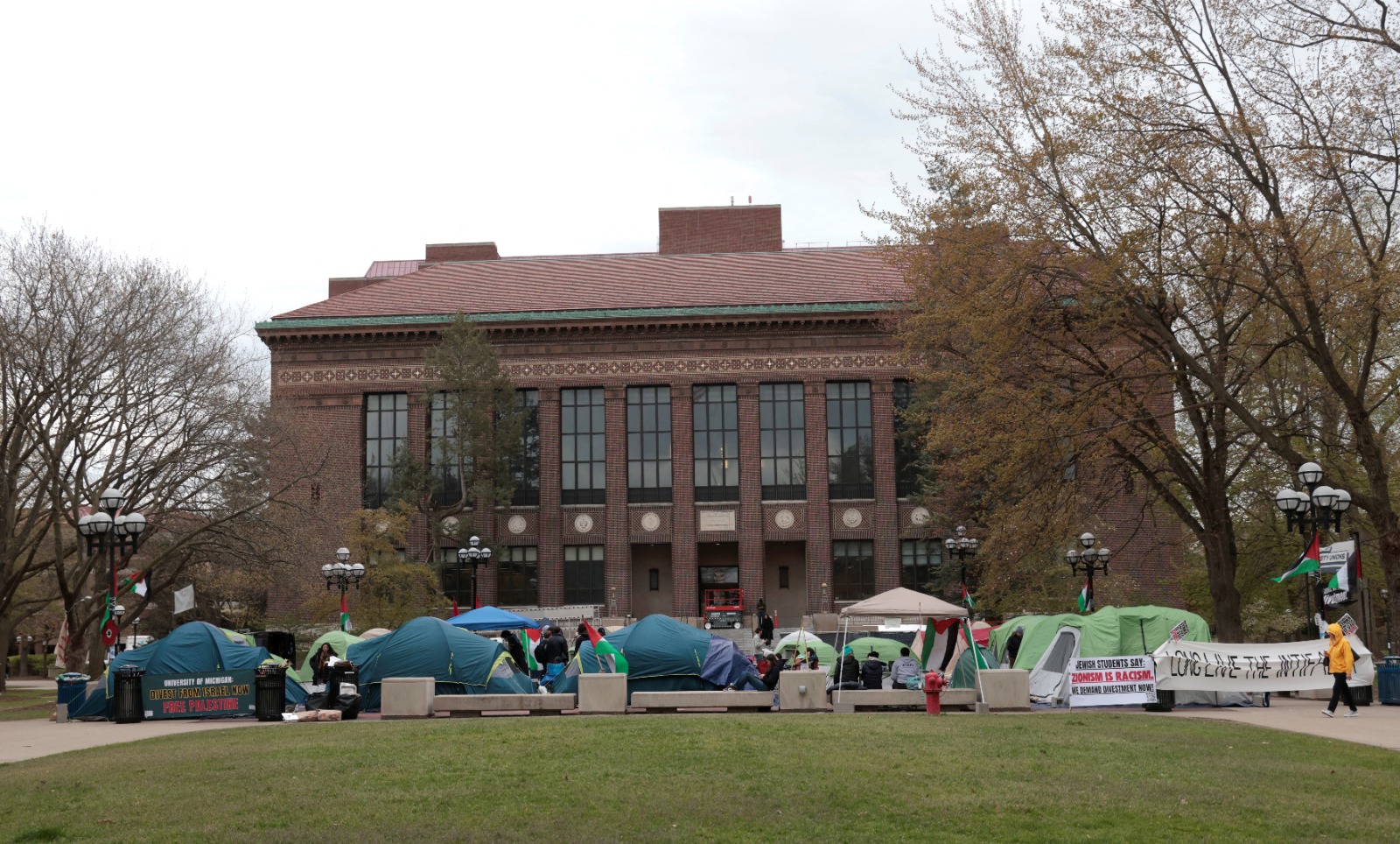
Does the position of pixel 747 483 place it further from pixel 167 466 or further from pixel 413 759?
pixel 413 759

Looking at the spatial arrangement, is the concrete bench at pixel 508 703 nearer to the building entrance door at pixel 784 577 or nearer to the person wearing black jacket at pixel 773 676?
the person wearing black jacket at pixel 773 676

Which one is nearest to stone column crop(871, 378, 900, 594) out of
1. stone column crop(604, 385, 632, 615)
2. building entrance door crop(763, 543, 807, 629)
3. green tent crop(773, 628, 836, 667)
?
building entrance door crop(763, 543, 807, 629)

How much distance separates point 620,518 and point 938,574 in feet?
45.4

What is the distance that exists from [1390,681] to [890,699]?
28.6 ft

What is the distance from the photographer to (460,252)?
231 ft

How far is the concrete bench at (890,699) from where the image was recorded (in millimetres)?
22859

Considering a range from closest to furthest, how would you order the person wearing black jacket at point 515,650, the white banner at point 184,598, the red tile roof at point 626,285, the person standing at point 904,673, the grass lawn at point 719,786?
the grass lawn at point 719,786 < the person standing at point 904,673 < the person wearing black jacket at point 515,650 < the white banner at point 184,598 < the red tile roof at point 626,285

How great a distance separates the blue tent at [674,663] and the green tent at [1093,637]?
549cm

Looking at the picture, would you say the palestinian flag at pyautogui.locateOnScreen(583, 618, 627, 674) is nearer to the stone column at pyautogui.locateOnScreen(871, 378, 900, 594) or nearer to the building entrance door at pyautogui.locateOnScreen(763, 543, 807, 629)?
the stone column at pyautogui.locateOnScreen(871, 378, 900, 594)

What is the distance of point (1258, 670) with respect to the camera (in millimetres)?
23141

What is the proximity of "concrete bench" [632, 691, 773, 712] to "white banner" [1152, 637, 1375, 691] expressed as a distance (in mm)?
6970

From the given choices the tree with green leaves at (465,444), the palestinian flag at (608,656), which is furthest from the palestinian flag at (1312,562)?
the tree with green leaves at (465,444)

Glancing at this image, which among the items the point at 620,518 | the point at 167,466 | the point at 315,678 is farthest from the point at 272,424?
the point at 620,518

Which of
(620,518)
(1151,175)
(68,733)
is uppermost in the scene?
(1151,175)
